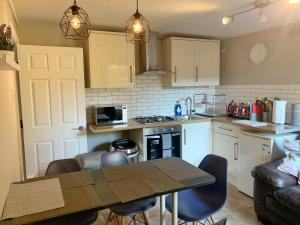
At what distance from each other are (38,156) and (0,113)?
1.64 m

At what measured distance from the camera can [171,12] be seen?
2779mm

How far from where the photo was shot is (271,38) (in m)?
3.59

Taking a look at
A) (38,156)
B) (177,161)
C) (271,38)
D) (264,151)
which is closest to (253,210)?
(264,151)

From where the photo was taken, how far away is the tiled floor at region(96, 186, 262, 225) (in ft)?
8.70

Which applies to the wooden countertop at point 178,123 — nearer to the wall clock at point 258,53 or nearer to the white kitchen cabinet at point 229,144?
the white kitchen cabinet at point 229,144

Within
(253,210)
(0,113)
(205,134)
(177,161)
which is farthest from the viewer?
(205,134)

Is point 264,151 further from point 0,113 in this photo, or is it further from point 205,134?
point 0,113

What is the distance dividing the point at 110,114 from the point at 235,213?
82.8 inches

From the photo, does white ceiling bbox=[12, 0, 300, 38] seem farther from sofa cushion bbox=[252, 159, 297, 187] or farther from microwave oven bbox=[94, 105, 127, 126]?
sofa cushion bbox=[252, 159, 297, 187]

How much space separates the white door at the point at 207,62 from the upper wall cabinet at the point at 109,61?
118 centimetres

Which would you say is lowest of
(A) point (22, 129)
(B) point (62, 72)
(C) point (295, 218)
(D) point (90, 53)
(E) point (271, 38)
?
(C) point (295, 218)

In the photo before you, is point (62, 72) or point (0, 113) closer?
point (0, 113)

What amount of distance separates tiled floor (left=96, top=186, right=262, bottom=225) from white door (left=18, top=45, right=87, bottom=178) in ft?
3.65

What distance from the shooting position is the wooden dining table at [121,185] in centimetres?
147
